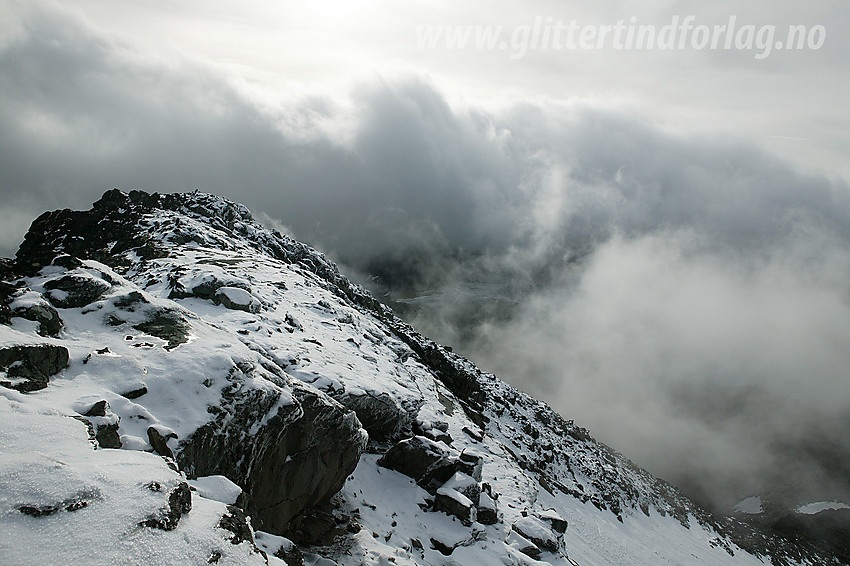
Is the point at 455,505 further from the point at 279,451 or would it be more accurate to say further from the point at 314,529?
the point at 279,451

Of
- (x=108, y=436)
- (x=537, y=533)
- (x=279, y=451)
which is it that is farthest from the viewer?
(x=537, y=533)

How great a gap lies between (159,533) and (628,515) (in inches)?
2486

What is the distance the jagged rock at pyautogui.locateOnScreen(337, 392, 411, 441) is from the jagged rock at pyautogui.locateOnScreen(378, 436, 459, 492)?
1444 millimetres

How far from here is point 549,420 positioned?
68.3m

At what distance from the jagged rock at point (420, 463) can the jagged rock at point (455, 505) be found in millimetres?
768

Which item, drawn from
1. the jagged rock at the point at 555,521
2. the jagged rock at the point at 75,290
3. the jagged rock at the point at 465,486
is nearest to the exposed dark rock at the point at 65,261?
the jagged rock at the point at 75,290

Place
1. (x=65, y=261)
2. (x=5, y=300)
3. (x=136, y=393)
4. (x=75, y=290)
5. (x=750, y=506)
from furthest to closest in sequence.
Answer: (x=750, y=506) < (x=65, y=261) < (x=75, y=290) < (x=5, y=300) < (x=136, y=393)

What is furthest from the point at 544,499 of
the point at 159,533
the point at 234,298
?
the point at 159,533

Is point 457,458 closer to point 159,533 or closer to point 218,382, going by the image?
point 218,382

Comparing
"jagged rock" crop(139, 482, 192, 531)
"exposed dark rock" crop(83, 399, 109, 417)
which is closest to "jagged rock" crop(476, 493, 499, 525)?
"jagged rock" crop(139, 482, 192, 531)

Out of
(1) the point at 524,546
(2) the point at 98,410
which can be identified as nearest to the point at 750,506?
(1) the point at 524,546

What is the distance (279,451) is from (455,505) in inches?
350

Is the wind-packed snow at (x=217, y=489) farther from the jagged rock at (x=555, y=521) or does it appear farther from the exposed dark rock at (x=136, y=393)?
the jagged rock at (x=555, y=521)

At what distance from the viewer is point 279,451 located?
1243cm
